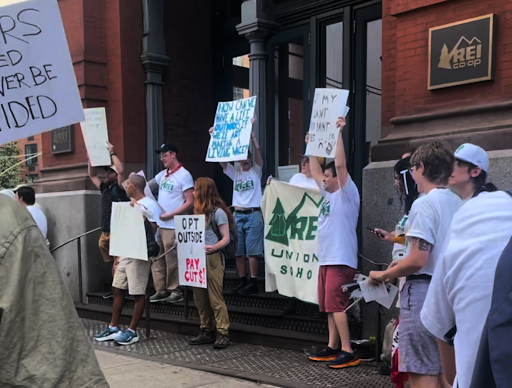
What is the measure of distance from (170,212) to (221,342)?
1974 mm

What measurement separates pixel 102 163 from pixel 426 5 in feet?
14.7

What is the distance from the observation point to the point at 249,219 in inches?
280

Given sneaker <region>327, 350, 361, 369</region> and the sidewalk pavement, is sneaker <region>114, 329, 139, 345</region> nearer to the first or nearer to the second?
the sidewalk pavement

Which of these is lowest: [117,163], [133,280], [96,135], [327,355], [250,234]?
[327,355]

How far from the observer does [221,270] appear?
6.38 metres

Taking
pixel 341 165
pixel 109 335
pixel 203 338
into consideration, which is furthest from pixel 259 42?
pixel 109 335

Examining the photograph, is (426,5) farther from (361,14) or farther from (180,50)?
(180,50)

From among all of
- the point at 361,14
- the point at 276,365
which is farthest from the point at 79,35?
the point at 276,365

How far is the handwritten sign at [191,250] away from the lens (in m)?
6.27

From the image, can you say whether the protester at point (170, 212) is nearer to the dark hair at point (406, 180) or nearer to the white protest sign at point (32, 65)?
the dark hair at point (406, 180)

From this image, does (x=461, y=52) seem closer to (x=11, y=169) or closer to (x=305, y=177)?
(x=305, y=177)

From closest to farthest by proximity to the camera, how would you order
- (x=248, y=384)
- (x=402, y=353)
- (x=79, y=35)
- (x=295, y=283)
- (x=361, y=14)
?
(x=402, y=353) → (x=248, y=384) → (x=295, y=283) → (x=361, y=14) → (x=79, y=35)

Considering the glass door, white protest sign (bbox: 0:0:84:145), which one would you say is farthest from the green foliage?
white protest sign (bbox: 0:0:84:145)

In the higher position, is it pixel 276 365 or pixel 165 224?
pixel 165 224
